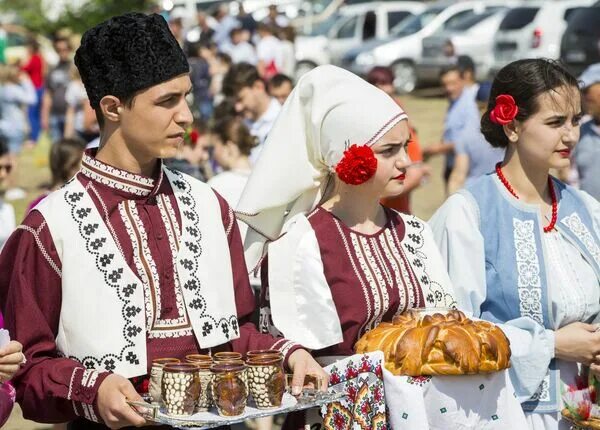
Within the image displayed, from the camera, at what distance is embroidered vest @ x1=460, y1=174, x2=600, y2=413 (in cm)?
438

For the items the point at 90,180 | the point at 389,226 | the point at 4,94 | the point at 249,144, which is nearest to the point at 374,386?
the point at 389,226

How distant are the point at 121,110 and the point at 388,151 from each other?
39.4 inches

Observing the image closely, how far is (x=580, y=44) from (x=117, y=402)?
15423 millimetres

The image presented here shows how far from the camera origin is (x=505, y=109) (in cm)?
Result: 448

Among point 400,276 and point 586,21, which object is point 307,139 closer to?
point 400,276

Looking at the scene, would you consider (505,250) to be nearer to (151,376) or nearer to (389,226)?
(389,226)

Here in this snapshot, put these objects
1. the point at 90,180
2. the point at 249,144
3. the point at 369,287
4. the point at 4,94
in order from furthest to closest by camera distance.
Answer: the point at 4,94 < the point at 249,144 < the point at 369,287 < the point at 90,180

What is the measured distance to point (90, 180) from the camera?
3.65m

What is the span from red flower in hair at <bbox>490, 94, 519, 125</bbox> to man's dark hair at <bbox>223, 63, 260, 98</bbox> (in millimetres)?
Answer: 4862

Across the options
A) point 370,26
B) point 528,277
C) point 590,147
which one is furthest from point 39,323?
point 370,26

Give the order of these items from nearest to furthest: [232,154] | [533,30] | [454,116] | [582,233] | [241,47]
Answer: [582,233] → [232,154] → [454,116] → [241,47] → [533,30]

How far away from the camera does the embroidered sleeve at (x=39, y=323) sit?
3451 mm

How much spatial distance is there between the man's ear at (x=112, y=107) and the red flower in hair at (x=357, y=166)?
83cm

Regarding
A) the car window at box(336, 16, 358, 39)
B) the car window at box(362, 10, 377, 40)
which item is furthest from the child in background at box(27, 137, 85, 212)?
the car window at box(362, 10, 377, 40)
